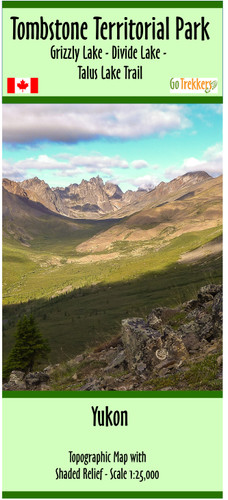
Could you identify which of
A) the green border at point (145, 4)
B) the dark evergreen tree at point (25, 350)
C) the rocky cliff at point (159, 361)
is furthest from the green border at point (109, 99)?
the dark evergreen tree at point (25, 350)

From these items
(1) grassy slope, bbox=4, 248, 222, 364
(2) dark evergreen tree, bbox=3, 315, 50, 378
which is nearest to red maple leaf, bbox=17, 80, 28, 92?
(2) dark evergreen tree, bbox=3, 315, 50, 378

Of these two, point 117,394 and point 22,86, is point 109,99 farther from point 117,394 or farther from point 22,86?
point 117,394

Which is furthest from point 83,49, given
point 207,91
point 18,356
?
point 18,356

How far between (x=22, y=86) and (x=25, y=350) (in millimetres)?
25447

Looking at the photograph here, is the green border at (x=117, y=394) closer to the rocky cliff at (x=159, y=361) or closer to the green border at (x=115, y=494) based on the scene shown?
the rocky cliff at (x=159, y=361)

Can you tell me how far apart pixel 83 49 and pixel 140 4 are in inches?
99.4

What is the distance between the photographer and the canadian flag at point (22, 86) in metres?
11.9

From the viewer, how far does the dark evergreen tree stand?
30.9 metres

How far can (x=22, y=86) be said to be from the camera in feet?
39.3

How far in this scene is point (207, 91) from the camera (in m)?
11.7

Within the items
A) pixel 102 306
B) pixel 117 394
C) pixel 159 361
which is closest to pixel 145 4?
pixel 117 394

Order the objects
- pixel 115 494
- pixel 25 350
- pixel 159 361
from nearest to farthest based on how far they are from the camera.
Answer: pixel 115 494 < pixel 159 361 < pixel 25 350

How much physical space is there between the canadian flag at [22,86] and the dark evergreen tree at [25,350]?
24981 mm

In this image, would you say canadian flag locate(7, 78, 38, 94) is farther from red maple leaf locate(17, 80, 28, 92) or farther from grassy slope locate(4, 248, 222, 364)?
grassy slope locate(4, 248, 222, 364)
